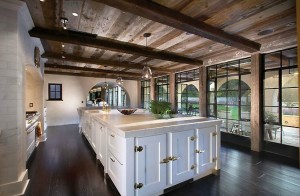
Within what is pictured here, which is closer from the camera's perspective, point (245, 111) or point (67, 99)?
point (245, 111)

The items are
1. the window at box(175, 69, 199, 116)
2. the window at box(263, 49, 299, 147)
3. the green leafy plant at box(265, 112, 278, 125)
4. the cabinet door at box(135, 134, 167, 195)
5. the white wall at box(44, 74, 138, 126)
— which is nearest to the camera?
the cabinet door at box(135, 134, 167, 195)

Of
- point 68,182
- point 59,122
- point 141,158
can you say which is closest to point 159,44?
point 141,158

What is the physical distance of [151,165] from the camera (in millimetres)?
2055

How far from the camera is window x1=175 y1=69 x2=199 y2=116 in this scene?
6223 millimetres

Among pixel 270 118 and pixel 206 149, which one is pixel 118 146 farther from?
pixel 270 118

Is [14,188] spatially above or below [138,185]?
below

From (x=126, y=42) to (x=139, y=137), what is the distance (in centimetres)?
243

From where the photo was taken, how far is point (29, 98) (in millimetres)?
4773

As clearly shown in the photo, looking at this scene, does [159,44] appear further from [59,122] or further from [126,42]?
[59,122]

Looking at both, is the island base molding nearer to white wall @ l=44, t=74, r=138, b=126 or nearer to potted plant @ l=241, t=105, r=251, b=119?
potted plant @ l=241, t=105, r=251, b=119

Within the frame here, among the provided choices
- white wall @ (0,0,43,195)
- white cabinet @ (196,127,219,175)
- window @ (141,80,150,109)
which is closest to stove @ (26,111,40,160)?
white wall @ (0,0,43,195)

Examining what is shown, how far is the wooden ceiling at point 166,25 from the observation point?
2.13 meters

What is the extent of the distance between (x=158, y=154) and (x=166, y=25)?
78.8 inches

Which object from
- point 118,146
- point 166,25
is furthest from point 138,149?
point 166,25
